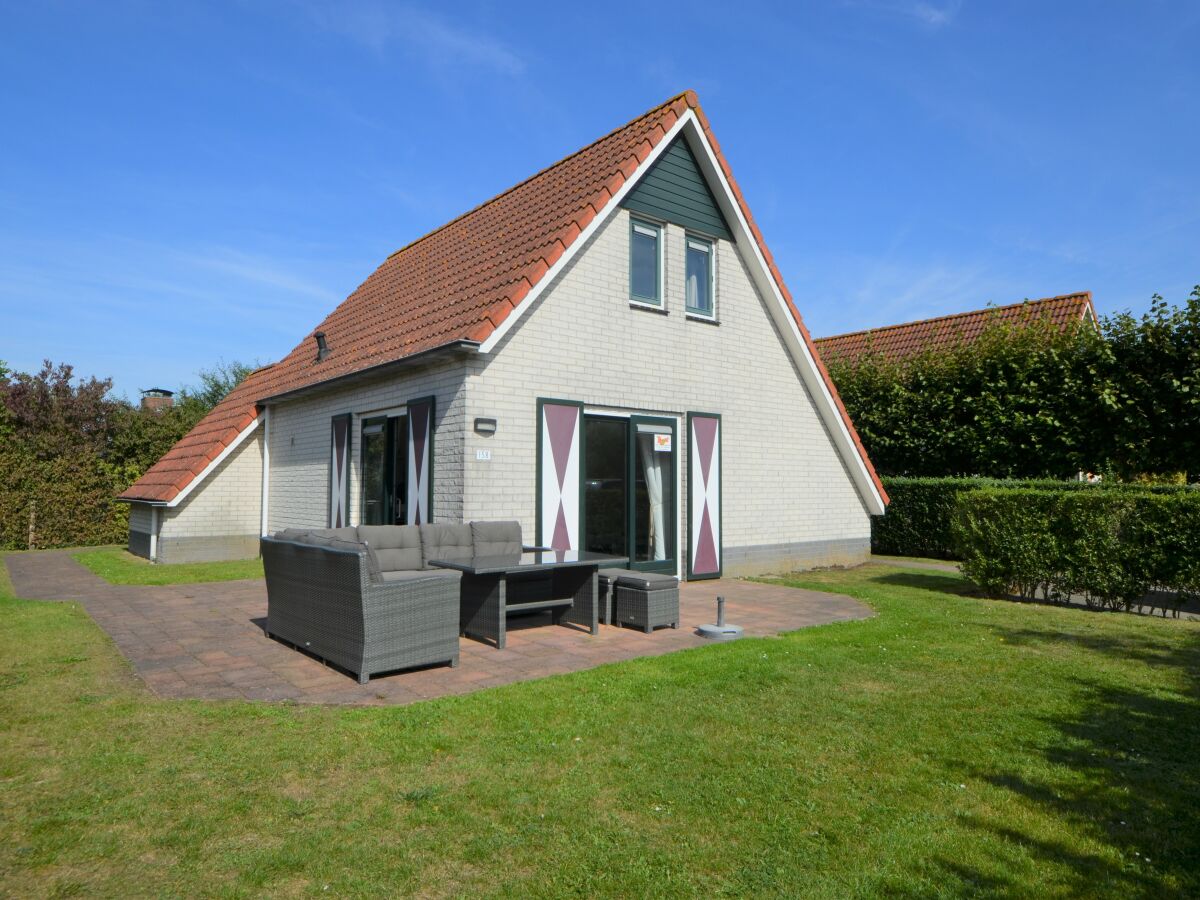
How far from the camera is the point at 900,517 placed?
1795 cm

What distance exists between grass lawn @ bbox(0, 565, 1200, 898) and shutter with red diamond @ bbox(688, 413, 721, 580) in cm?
543

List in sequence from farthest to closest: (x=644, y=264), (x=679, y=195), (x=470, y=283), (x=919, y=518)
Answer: (x=919, y=518) < (x=679, y=195) < (x=644, y=264) < (x=470, y=283)

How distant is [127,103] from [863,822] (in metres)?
12.9

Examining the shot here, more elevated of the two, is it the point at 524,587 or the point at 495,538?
the point at 495,538

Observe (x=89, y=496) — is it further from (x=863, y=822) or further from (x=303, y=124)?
(x=863, y=822)

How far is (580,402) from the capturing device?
1073 cm

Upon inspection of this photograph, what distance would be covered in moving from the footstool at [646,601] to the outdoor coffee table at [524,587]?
0.33m

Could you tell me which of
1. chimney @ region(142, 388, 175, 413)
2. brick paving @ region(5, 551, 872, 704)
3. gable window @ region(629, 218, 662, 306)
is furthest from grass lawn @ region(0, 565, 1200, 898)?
chimney @ region(142, 388, 175, 413)

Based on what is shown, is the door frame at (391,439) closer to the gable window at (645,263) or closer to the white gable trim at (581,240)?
the white gable trim at (581,240)

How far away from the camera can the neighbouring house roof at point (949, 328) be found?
2069 centimetres

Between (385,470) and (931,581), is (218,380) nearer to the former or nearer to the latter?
(385,470)

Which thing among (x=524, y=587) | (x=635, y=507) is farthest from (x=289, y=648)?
(x=635, y=507)

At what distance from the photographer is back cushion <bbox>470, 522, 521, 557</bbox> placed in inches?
344

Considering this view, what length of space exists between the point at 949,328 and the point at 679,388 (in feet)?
48.5
